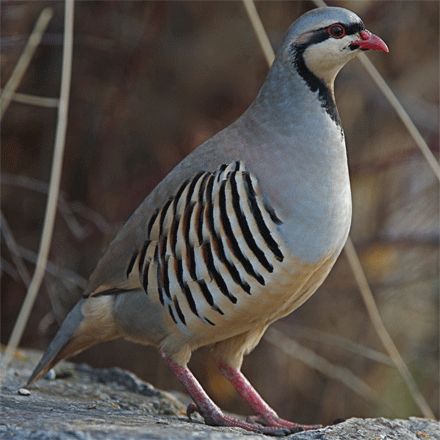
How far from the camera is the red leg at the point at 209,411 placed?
3338mm

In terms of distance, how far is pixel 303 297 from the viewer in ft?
11.6

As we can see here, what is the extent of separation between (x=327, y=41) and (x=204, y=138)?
2.66 metres

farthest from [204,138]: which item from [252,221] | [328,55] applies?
[252,221]

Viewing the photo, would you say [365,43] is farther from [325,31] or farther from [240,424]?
[240,424]

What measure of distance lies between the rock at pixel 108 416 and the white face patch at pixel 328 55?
1136 millimetres

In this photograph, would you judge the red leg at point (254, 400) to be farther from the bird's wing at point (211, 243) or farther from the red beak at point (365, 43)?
the red beak at point (365, 43)

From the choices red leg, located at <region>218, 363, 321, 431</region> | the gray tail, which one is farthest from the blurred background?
red leg, located at <region>218, 363, 321, 431</region>

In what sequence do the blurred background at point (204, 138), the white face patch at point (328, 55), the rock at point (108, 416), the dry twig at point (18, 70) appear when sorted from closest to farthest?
the rock at point (108, 416), the white face patch at point (328, 55), the dry twig at point (18, 70), the blurred background at point (204, 138)

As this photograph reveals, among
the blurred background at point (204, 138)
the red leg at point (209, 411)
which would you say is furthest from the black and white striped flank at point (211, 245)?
the blurred background at point (204, 138)

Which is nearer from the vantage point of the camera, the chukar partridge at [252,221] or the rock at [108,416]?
the rock at [108,416]

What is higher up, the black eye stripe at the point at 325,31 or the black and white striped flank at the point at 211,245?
the black eye stripe at the point at 325,31

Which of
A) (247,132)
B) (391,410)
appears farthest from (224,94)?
(247,132)

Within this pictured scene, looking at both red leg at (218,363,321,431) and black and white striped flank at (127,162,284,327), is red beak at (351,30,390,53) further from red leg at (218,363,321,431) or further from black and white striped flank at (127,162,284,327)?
red leg at (218,363,321,431)

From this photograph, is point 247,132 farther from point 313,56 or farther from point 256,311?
point 256,311
